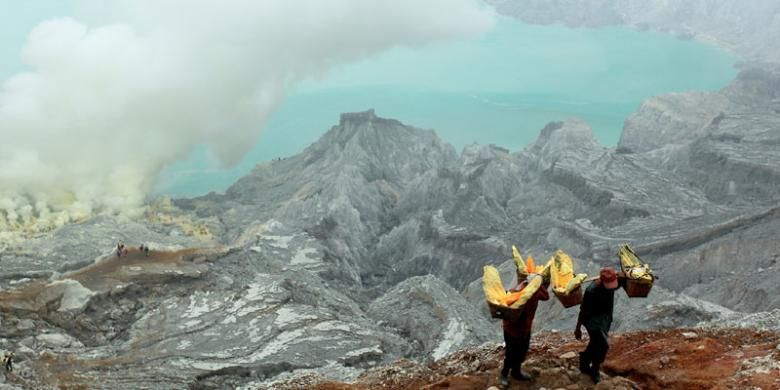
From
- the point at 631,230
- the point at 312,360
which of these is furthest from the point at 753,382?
the point at 631,230

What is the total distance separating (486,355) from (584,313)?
290 inches

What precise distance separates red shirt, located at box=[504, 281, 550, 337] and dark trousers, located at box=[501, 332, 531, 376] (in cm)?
9

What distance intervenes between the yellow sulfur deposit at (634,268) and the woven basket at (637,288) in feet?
0.24

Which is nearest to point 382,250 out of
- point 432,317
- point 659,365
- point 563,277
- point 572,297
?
point 432,317

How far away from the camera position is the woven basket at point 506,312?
46.9ft

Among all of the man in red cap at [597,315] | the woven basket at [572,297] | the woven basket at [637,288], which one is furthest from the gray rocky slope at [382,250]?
the woven basket at [572,297]

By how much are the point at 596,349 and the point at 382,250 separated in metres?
91.3

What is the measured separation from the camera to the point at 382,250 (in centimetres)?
10650

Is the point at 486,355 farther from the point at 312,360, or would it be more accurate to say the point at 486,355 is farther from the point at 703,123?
the point at 703,123

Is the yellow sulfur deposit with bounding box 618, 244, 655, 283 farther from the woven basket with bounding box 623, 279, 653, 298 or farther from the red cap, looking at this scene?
the red cap

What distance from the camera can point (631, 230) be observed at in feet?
295

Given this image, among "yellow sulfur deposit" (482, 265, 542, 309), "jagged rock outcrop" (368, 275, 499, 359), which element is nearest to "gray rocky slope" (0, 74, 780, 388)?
"jagged rock outcrop" (368, 275, 499, 359)

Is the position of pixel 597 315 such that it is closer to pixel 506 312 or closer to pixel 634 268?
pixel 634 268

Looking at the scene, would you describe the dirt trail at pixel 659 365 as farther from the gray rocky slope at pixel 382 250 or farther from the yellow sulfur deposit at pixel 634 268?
the gray rocky slope at pixel 382 250
